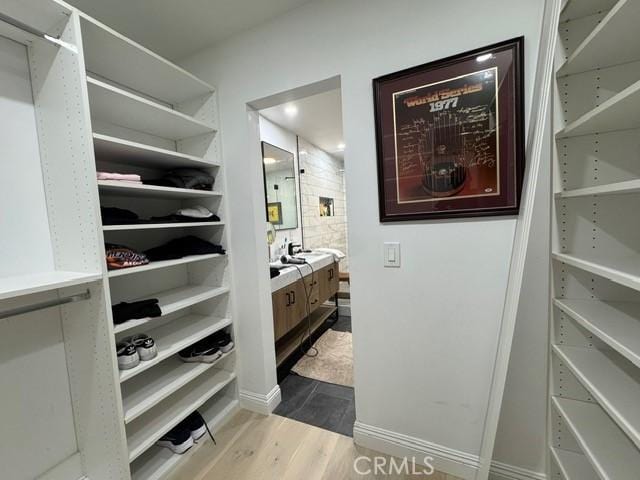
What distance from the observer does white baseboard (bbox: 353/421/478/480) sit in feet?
4.38

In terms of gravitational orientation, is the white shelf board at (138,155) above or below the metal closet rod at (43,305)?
above

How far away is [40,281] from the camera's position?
0.99 m

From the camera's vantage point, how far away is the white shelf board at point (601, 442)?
765mm

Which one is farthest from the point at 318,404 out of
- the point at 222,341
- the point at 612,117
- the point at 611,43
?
the point at 611,43

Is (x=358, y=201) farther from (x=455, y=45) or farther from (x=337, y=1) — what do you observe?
(x=337, y=1)

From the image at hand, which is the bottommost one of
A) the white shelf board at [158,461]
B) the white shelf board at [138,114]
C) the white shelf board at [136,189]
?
the white shelf board at [158,461]

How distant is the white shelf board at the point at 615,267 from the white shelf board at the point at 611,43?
2.19ft

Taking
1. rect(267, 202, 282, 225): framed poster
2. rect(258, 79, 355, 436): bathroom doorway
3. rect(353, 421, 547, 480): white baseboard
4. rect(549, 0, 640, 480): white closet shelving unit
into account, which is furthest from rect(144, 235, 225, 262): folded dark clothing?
rect(549, 0, 640, 480): white closet shelving unit

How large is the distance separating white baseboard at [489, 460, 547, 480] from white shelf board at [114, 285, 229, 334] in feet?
5.81

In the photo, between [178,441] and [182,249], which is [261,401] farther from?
[182,249]

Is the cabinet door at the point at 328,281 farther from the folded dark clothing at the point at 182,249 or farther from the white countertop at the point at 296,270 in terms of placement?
the folded dark clothing at the point at 182,249

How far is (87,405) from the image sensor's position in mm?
1238

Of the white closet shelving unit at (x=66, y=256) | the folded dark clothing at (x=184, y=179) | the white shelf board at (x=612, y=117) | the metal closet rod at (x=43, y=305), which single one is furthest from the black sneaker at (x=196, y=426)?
the white shelf board at (x=612, y=117)

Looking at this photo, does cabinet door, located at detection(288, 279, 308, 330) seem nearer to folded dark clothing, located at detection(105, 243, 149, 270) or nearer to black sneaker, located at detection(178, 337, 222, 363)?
black sneaker, located at detection(178, 337, 222, 363)
